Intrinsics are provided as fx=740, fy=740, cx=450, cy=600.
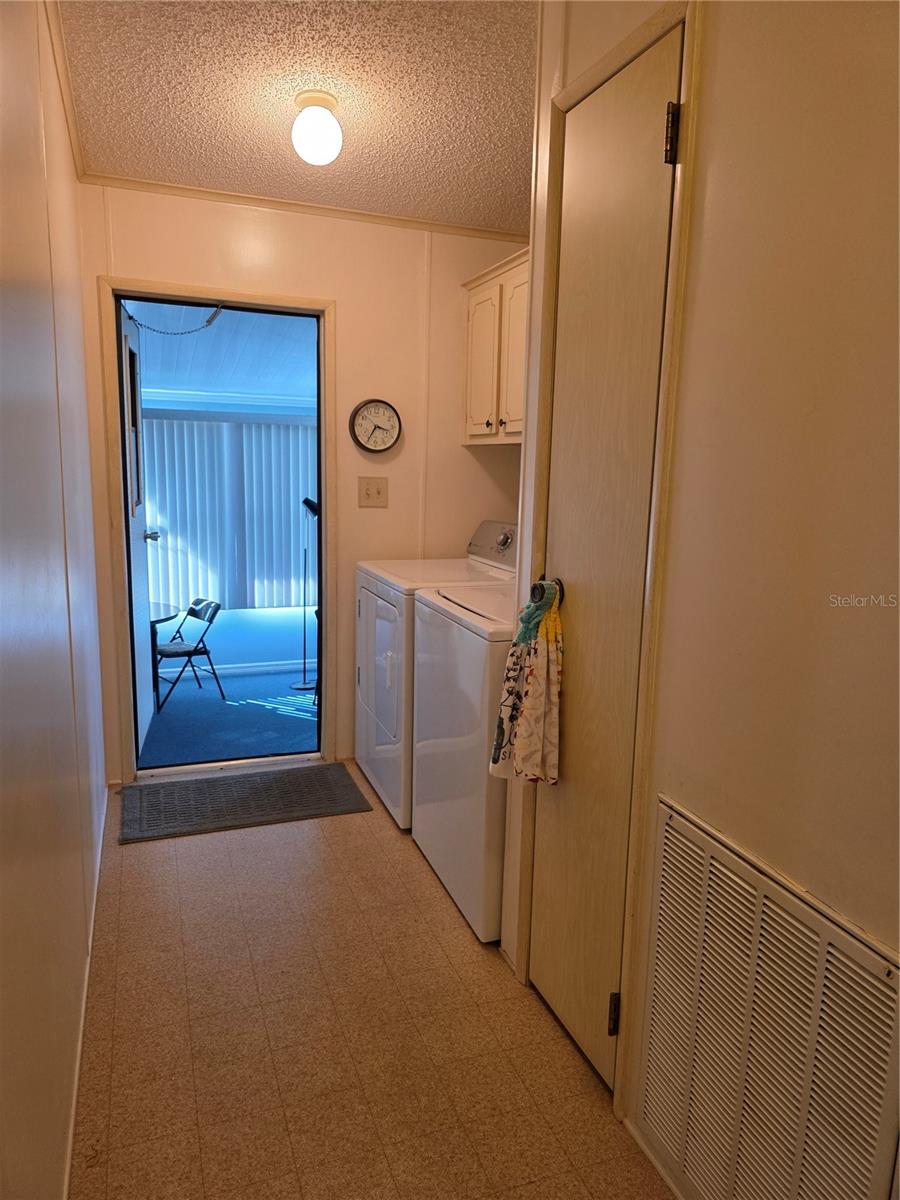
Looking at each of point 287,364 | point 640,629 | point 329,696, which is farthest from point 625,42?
point 287,364

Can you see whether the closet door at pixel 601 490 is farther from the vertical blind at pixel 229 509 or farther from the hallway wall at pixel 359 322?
the vertical blind at pixel 229 509

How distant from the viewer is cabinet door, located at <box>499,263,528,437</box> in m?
3.05

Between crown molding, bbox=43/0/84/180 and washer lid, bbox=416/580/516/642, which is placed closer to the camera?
crown molding, bbox=43/0/84/180

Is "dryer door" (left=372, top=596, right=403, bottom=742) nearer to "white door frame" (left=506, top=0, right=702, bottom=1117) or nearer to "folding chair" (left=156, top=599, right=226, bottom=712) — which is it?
"white door frame" (left=506, top=0, right=702, bottom=1117)

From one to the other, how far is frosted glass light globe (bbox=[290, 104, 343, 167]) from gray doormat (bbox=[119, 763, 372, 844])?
2.43 meters

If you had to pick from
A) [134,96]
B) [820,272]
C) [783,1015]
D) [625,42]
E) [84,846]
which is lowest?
[84,846]

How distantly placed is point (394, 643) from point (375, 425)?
3.77 feet

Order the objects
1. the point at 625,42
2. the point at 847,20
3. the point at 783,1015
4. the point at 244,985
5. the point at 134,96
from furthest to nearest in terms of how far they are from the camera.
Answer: the point at 134,96, the point at 244,985, the point at 625,42, the point at 783,1015, the point at 847,20

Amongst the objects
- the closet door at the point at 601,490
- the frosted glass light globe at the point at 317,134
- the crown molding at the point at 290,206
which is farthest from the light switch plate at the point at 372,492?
the closet door at the point at 601,490

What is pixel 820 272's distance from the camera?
1.07 metres

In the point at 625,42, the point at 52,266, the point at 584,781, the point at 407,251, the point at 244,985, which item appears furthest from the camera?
the point at 407,251

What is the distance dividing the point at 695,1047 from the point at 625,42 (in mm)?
1956

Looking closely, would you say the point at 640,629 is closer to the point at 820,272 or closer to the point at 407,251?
the point at 820,272

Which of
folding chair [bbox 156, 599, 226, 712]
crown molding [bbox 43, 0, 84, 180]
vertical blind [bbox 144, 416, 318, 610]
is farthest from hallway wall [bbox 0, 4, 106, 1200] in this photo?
vertical blind [bbox 144, 416, 318, 610]
